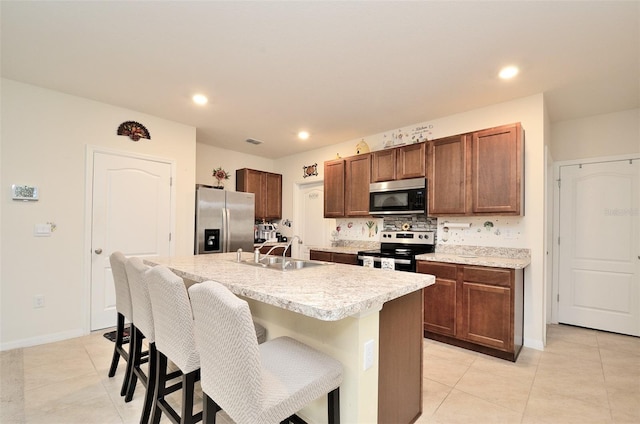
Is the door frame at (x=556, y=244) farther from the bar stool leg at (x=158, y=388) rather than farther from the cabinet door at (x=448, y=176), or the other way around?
the bar stool leg at (x=158, y=388)

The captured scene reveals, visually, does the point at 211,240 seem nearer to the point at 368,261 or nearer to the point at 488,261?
the point at 368,261

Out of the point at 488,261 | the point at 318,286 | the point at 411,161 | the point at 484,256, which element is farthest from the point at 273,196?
the point at 318,286

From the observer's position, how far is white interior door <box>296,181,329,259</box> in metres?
5.26

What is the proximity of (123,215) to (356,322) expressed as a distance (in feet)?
10.9

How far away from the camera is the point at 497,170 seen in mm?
3016

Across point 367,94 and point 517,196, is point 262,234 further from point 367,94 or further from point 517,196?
point 517,196

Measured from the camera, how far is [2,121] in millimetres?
2799

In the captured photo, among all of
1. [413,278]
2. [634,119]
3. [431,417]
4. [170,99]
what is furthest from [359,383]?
[634,119]

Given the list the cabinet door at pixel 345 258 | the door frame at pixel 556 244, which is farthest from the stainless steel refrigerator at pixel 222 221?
the door frame at pixel 556 244

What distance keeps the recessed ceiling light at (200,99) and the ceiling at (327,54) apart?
0.27ft

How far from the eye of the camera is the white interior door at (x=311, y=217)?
526 cm

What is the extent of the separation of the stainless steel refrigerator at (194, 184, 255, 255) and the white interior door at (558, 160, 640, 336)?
4217 millimetres

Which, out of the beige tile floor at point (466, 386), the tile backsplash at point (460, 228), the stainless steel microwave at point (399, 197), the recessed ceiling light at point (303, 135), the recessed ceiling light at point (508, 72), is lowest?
the beige tile floor at point (466, 386)

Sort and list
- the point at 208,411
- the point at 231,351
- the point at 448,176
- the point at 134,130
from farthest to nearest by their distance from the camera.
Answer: the point at 134,130 → the point at 448,176 → the point at 208,411 → the point at 231,351
